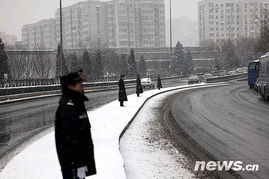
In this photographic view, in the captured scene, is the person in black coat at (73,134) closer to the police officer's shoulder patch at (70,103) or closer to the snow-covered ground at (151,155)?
the police officer's shoulder patch at (70,103)

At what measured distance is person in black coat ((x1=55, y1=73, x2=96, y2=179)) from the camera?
5.36 meters

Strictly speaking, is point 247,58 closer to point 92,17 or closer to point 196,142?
Result: point 92,17

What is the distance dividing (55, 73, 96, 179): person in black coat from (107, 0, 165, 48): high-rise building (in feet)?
590

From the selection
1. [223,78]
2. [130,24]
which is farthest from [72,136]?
[130,24]

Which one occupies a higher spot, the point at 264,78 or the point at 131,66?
the point at 131,66

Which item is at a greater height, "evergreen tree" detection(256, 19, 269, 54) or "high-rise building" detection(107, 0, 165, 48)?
"high-rise building" detection(107, 0, 165, 48)

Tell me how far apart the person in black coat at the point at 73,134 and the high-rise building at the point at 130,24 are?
180 m

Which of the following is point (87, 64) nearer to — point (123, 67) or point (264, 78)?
point (123, 67)

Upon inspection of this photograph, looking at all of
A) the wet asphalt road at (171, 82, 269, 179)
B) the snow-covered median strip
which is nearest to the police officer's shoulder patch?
→ the snow-covered median strip

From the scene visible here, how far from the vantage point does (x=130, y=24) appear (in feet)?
627

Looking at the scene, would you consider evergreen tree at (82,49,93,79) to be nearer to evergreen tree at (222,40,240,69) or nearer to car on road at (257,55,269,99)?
car on road at (257,55,269,99)

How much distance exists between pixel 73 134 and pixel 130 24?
18799 centimetres

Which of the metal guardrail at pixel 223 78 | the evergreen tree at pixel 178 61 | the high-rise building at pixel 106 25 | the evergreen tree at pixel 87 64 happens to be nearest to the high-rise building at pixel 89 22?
the high-rise building at pixel 106 25

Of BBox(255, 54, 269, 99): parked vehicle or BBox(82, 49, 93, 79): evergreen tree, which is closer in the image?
BBox(255, 54, 269, 99): parked vehicle
